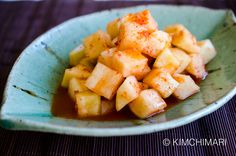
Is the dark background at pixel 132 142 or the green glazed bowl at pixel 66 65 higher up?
the green glazed bowl at pixel 66 65

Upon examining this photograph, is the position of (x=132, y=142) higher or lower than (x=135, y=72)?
lower

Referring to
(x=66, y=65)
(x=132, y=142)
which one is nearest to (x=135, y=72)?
(x=132, y=142)

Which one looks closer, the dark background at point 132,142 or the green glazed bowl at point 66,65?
the green glazed bowl at point 66,65

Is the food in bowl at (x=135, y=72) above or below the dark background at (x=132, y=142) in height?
above

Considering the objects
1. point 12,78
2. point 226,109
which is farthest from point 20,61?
point 226,109

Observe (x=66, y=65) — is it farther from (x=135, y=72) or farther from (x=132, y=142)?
(x=132, y=142)
